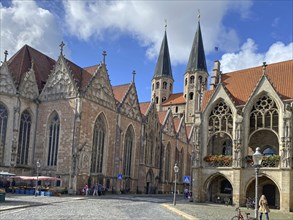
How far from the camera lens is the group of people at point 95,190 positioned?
39156mm

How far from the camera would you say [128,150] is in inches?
2013

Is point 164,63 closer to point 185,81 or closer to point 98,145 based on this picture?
point 185,81

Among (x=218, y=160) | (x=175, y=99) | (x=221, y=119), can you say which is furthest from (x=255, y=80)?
(x=175, y=99)

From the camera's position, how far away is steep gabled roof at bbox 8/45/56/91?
43281 mm

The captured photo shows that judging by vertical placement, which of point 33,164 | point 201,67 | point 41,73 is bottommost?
point 33,164

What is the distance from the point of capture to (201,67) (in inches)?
3494

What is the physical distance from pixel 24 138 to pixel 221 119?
2087 centimetres

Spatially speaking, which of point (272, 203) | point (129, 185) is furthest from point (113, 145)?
point (272, 203)

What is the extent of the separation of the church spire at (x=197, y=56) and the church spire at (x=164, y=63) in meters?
6.22

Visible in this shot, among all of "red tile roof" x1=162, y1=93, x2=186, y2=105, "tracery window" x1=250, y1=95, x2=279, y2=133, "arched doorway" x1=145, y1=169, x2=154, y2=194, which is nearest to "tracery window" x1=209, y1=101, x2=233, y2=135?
"tracery window" x1=250, y1=95, x2=279, y2=133

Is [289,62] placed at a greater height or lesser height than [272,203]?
greater

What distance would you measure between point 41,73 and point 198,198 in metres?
23.2

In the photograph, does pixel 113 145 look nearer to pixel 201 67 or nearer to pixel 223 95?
pixel 223 95

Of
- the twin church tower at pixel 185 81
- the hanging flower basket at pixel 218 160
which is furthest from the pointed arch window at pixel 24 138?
the twin church tower at pixel 185 81
